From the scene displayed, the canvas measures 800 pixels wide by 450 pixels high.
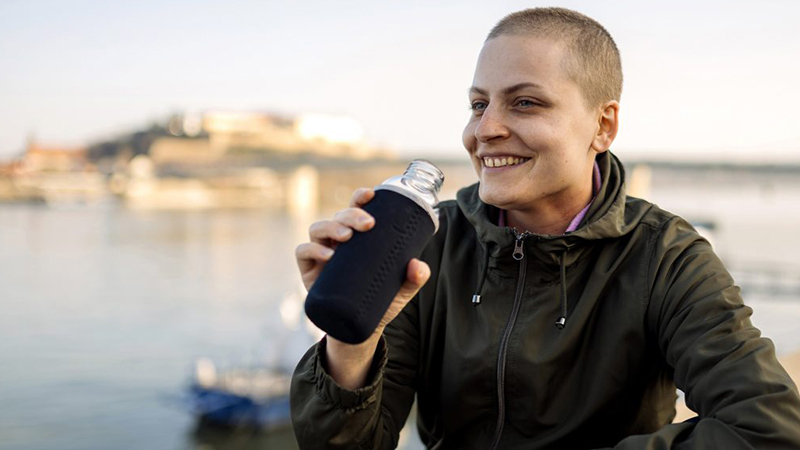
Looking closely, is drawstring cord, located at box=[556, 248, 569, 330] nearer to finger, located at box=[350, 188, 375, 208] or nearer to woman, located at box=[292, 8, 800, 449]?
woman, located at box=[292, 8, 800, 449]

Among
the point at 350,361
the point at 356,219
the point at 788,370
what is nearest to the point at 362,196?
the point at 356,219

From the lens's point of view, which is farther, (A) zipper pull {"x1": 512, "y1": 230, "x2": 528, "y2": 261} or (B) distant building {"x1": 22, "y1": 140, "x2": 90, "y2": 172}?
(B) distant building {"x1": 22, "y1": 140, "x2": 90, "y2": 172}

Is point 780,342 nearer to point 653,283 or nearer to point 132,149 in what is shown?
point 653,283

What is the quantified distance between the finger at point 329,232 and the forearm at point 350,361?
0.12m

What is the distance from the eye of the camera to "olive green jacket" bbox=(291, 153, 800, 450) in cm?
101

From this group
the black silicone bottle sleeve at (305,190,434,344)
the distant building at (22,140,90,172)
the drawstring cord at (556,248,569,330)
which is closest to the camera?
the black silicone bottle sleeve at (305,190,434,344)

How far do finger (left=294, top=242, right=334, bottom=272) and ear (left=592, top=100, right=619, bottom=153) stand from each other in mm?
480

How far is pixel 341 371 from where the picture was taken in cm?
99

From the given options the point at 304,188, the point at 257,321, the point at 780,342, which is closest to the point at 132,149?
the point at 304,188

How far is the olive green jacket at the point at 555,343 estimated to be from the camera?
3.31 ft

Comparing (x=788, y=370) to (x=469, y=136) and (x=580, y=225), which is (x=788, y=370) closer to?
(x=580, y=225)

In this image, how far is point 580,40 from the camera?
114cm

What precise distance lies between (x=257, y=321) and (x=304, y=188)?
75.6 ft

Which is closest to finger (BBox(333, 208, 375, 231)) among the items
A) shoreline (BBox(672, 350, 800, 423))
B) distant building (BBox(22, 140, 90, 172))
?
shoreline (BBox(672, 350, 800, 423))
